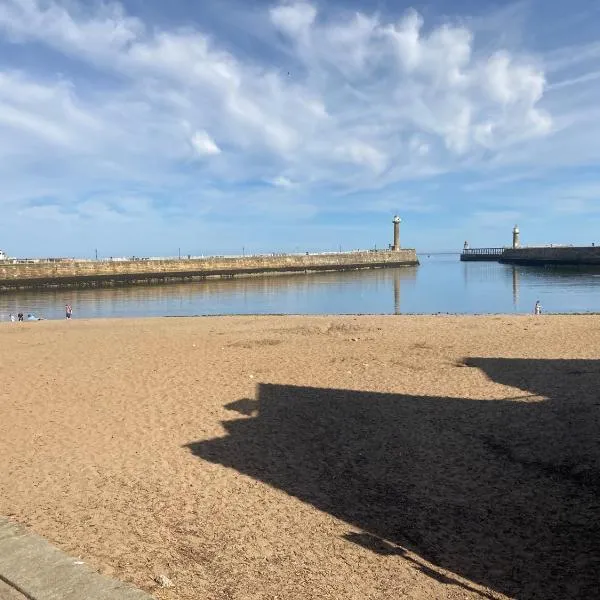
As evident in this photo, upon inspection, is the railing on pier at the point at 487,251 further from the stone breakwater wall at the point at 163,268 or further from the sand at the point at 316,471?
the sand at the point at 316,471

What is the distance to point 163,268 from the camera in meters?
68.8

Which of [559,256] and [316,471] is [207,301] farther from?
[559,256]

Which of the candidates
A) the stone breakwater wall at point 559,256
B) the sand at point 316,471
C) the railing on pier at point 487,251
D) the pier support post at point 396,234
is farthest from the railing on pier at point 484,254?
the sand at point 316,471

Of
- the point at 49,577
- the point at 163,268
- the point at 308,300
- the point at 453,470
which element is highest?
the point at 163,268

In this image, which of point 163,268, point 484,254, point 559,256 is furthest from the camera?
point 484,254

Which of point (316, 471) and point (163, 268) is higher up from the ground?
point (163, 268)

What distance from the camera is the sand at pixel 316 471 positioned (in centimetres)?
473

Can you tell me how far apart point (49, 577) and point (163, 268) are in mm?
67868

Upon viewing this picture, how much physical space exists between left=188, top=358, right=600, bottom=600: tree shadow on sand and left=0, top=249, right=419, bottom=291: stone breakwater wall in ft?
169

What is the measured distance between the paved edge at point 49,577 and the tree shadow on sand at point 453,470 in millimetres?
2839

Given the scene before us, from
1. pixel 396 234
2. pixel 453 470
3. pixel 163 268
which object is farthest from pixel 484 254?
pixel 453 470

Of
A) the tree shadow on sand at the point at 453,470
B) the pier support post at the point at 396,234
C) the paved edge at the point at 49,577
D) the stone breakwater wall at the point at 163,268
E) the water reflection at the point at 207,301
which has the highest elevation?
the pier support post at the point at 396,234

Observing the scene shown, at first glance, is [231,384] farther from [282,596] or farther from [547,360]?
[547,360]

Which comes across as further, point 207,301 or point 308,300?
point 308,300
